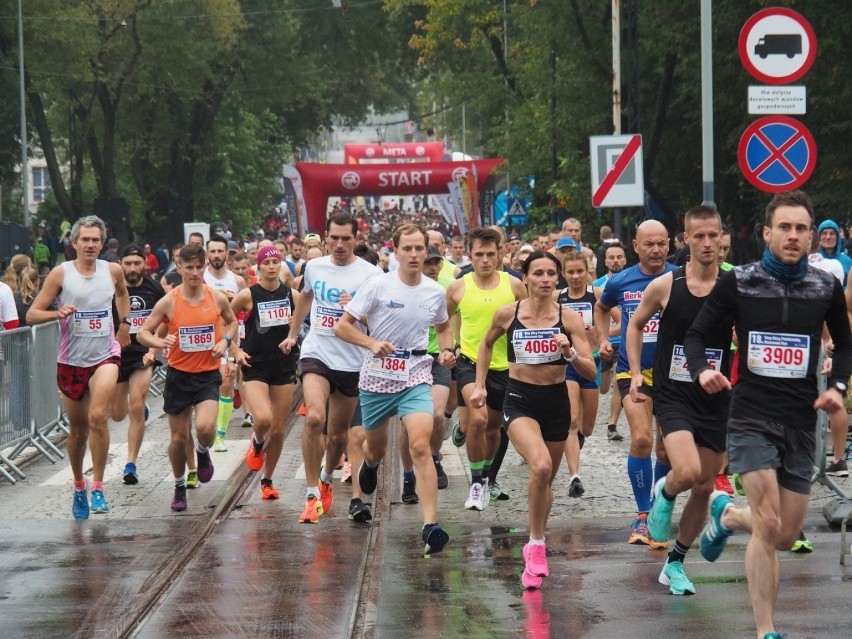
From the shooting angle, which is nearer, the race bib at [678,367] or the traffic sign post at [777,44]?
the race bib at [678,367]

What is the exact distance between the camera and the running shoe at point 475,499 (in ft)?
37.6

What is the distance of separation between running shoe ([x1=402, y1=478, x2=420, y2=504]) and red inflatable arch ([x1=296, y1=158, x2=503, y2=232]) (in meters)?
33.2

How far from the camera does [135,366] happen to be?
1384cm

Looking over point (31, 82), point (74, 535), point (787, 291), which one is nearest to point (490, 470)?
point (74, 535)

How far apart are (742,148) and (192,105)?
3798 centimetres

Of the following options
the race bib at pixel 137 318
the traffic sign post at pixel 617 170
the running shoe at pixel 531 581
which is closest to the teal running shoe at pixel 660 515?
the running shoe at pixel 531 581

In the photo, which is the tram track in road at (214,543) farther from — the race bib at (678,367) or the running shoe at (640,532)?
the race bib at (678,367)

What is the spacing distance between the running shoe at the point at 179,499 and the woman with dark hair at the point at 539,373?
3046 mm

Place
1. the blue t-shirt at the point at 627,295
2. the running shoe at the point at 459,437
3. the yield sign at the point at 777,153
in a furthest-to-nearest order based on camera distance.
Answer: the running shoe at the point at 459,437, the yield sign at the point at 777,153, the blue t-shirt at the point at 627,295

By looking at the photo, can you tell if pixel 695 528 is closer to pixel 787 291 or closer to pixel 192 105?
pixel 787 291

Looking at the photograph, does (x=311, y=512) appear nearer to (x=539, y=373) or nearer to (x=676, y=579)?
(x=539, y=373)

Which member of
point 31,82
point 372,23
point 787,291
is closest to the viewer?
point 787,291

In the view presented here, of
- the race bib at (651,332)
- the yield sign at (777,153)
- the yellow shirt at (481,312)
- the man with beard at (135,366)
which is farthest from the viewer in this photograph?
the man with beard at (135,366)

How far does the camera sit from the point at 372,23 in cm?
5316
